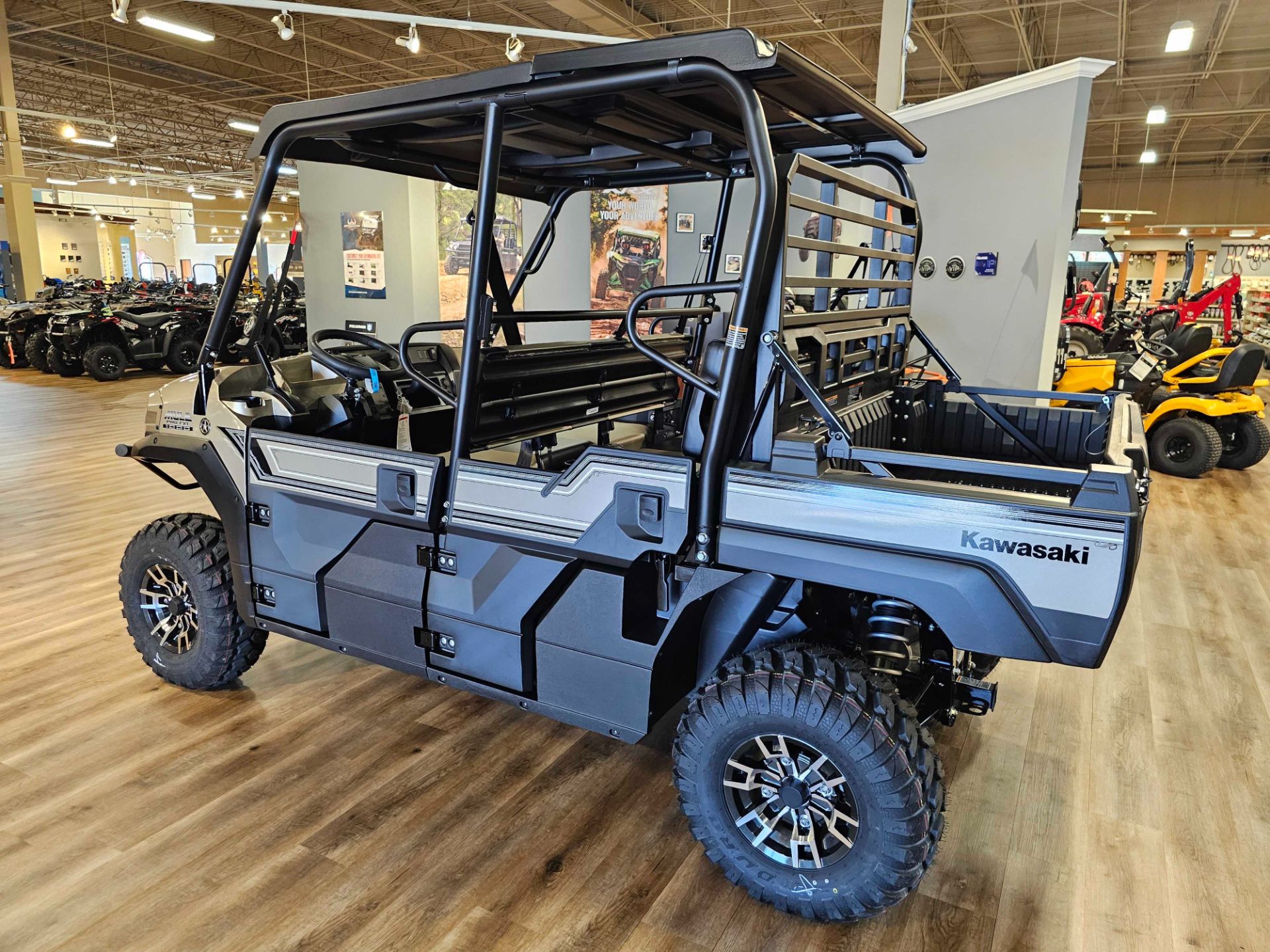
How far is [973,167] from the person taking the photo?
5.92 meters

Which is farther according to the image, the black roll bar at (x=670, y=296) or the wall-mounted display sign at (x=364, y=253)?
the wall-mounted display sign at (x=364, y=253)

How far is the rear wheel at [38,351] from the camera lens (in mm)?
12047

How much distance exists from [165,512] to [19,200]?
13968 mm

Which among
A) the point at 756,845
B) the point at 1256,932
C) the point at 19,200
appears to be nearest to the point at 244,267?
the point at 756,845

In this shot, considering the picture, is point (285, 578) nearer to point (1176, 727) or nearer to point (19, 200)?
point (1176, 727)

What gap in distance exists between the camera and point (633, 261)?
25.5ft

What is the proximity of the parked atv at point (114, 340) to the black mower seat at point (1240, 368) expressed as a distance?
38.5ft

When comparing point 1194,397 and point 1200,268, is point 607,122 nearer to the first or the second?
point 1194,397

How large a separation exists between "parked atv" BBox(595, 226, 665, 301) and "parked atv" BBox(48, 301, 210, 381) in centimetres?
688

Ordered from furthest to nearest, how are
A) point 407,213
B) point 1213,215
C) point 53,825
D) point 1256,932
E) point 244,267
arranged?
point 1213,215
point 407,213
point 244,267
point 53,825
point 1256,932

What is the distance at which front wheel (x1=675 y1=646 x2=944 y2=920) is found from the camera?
1.71m

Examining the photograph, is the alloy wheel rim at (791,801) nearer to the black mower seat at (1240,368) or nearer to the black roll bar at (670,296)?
the black roll bar at (670,296)

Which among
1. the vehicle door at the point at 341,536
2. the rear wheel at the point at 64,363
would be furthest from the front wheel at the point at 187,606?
the rear wheel at the point at 64,363

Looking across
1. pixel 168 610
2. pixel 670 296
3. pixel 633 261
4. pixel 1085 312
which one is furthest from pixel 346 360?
pixel 1085 312
